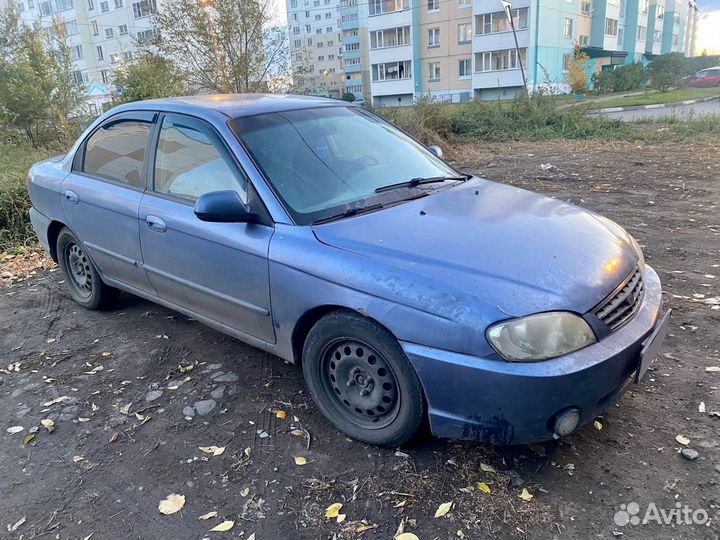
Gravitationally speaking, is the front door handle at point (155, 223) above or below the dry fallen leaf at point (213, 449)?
above

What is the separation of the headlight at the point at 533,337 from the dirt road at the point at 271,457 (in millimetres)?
675

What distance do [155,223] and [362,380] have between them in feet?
5.98

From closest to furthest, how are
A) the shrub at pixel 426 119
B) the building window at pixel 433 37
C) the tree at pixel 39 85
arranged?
1. the tree at pixel 39 85
2. the shrub at pixel 426 119
3. the building window at pixel 433 37

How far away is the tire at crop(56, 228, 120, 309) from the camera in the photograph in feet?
14.7

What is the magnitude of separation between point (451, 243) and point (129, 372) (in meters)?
2.49

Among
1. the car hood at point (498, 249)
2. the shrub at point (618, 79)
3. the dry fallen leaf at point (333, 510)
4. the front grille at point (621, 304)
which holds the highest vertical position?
the shrub at point (618, 79)

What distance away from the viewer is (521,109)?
1631 cm

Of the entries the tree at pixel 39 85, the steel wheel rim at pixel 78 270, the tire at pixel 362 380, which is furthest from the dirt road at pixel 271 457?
the tree at pixel 39 85

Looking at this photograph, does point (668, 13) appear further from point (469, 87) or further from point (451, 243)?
point (451, 243)

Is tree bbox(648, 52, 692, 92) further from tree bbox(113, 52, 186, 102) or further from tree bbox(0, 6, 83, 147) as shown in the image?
tree bbox(0, 6, 83, 147)

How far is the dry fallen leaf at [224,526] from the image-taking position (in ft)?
7.54

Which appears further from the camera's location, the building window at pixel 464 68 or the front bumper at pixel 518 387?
the building window at pixel 464 68

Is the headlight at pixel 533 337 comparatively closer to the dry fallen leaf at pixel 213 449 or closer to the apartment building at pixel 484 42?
the dry fallen leaf at pixel 213 449

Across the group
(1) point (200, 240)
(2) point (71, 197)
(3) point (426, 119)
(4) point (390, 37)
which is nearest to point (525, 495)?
(1) point (200, 240)
